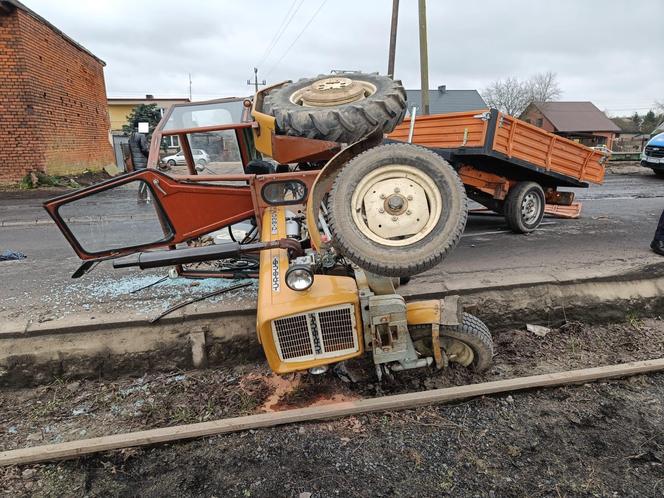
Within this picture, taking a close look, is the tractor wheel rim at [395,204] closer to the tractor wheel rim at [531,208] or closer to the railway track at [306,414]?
the railway track at [306,414]

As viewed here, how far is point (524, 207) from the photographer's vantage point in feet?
23.2

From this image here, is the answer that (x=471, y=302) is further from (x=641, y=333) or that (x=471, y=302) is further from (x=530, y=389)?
(x=641, y=333)

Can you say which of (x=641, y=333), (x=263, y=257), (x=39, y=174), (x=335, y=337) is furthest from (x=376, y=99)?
(x=39, y=174)

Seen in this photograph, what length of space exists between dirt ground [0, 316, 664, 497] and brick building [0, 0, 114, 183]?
1080 centimetres

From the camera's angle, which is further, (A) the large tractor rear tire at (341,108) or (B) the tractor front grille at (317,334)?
(A) the large tractor rear tire at (341,108)

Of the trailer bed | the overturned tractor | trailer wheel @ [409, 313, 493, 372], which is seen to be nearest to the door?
the overturned tractor

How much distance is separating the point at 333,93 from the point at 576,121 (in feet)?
167

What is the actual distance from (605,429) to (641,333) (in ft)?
6.16

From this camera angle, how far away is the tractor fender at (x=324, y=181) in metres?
3.09

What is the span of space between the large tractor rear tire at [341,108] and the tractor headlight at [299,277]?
1133 millimetres

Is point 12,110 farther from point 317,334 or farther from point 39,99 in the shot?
point 317,334

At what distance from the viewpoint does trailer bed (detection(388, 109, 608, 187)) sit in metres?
6.29

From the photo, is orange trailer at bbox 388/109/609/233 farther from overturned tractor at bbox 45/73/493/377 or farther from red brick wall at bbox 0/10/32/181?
red brick wall at bbox 0/10/32/181

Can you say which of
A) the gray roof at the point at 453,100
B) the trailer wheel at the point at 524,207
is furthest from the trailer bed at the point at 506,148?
the gray roof at the point at 453,100
